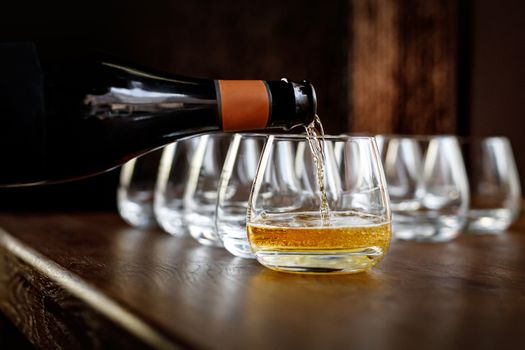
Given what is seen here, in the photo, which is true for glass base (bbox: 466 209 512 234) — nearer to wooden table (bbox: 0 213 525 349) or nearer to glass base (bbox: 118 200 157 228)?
wooden table (bbox: 0 213 525 349)

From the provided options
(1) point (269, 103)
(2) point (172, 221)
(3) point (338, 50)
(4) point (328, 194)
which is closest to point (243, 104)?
(1) point (269, 103)

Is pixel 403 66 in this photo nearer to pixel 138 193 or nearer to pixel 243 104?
pixel 138 193

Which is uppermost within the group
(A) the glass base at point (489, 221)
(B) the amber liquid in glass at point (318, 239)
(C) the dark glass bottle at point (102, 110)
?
(C) the dark glass bottle at point (102, 110)

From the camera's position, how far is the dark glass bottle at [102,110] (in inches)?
33.6

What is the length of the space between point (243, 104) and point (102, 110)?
0.55 feet

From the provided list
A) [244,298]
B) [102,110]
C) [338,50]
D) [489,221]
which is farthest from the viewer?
[338,50]

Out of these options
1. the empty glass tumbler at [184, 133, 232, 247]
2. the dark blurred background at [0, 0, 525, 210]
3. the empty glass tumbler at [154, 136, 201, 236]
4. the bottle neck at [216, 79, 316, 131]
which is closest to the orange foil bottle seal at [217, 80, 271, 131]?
the bottle neck at [216, 79, 316, 131]

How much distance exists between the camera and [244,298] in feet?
2.29

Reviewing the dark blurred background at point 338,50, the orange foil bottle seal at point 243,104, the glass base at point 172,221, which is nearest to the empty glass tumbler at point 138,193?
the glass base at point 172,221

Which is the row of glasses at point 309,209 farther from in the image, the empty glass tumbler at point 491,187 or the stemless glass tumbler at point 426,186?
the empty glass tumbler at point 491,187

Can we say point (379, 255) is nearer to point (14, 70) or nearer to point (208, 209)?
point (208, 209)

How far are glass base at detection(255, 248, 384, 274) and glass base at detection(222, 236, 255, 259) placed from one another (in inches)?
4.4

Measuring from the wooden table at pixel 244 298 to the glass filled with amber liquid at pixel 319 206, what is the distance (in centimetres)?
2

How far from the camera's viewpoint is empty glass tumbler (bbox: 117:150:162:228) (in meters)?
1.34
